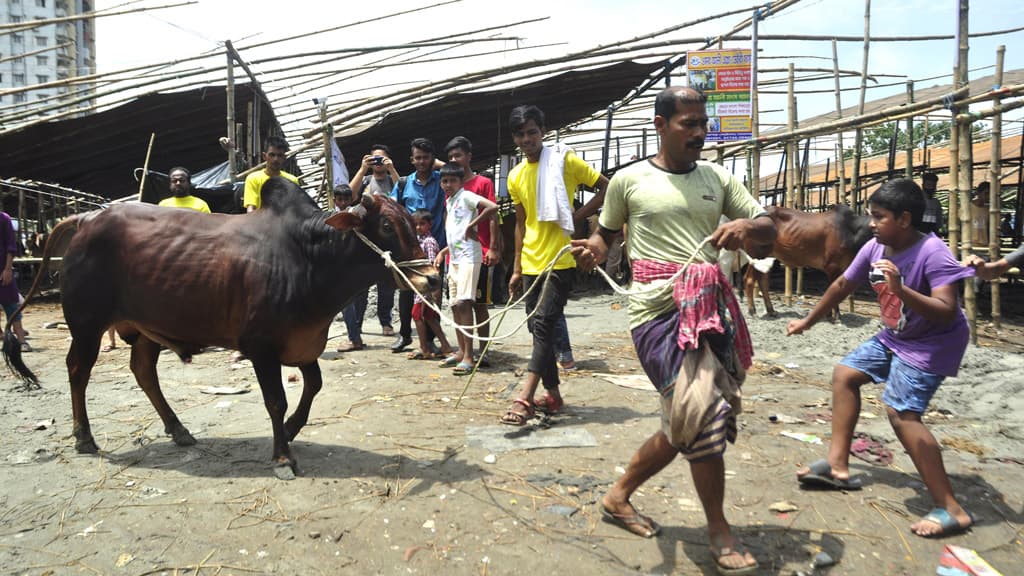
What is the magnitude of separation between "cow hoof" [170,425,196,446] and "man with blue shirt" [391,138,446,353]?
267 cm

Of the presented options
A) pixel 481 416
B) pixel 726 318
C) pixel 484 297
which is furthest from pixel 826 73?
pixel 726 318

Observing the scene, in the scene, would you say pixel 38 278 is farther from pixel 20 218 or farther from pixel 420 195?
pixel 20 218

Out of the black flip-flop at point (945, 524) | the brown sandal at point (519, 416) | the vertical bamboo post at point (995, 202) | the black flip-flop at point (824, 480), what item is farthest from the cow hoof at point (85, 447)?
the vertical bamboo post at point (995, 202)

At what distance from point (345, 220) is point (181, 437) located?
178cm

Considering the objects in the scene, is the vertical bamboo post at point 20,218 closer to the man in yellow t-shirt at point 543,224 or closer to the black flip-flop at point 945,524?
the man in yellow t-shirt at point 543,224

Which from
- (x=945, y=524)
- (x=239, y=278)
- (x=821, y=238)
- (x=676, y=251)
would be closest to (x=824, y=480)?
(x=945, y=524)

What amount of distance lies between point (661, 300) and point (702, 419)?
507 millimetres

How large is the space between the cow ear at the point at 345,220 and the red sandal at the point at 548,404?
71.0 inches

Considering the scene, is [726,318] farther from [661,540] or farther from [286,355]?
[286,355]

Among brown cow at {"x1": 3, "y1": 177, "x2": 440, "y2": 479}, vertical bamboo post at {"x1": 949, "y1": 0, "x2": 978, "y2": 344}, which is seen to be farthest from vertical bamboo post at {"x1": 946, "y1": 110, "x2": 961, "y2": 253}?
brown cow at {"x1": 3, "y1": 177, "x2": 440, "y2": 479}

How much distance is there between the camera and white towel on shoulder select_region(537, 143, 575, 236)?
458cm

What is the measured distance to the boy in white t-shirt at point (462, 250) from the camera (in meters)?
5.79

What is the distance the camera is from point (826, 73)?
38.3 feet

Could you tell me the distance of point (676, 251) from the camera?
9.10 feet
